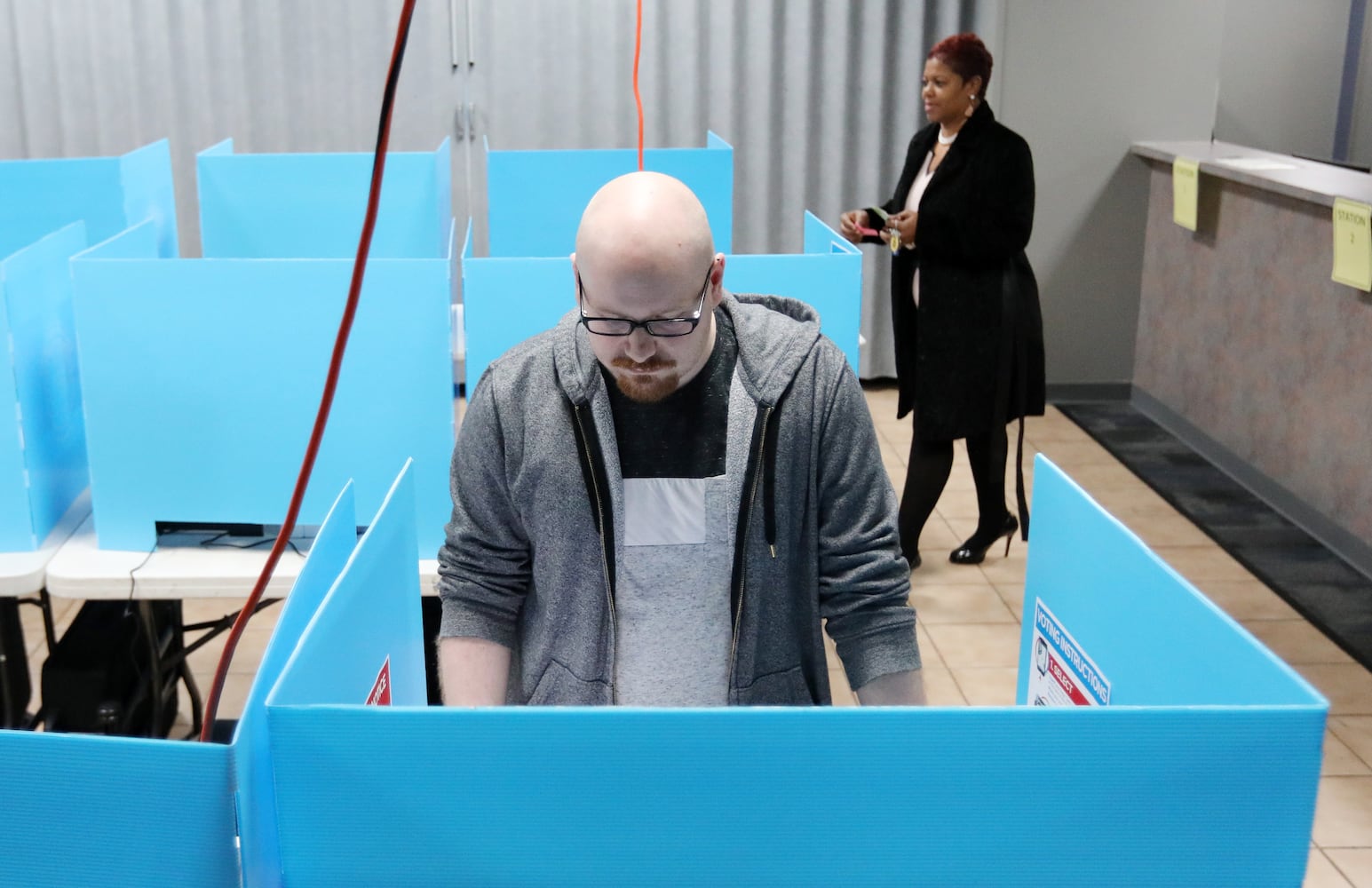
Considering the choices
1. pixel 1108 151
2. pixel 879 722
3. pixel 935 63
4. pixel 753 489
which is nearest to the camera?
pixel 879 722

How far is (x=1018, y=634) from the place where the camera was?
10.7 ft

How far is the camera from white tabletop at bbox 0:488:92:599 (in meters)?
2.13

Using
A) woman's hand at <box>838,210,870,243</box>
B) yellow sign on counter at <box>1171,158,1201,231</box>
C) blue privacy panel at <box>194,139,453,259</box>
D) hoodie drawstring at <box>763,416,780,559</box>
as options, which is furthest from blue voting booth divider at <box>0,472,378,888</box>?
yellow sign on counter at <box>1171,158,1201,231</box>

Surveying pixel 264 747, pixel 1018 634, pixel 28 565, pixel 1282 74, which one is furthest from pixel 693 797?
pixel 1282 74

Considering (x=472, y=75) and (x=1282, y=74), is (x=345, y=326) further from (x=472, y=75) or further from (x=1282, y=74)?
(x=1282, y=74)

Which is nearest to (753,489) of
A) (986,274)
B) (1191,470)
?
(986,274)

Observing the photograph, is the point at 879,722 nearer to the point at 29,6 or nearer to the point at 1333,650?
the point at 1333,650

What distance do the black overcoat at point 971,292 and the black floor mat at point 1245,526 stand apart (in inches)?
32.3

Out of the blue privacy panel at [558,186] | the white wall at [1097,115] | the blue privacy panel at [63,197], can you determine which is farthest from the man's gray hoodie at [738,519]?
the white wall at [1097,115]

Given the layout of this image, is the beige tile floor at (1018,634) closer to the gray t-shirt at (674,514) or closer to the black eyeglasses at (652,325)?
the gray t-shirt at (674,514)

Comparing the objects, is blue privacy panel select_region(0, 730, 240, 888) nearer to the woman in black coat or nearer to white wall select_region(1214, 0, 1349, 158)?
the woman in black coat

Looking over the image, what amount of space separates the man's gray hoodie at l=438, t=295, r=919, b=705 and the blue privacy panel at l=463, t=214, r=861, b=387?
0.69 meters

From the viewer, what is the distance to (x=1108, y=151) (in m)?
4.93

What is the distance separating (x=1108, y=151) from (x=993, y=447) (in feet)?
6.30
